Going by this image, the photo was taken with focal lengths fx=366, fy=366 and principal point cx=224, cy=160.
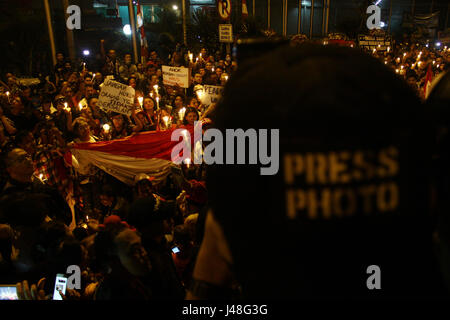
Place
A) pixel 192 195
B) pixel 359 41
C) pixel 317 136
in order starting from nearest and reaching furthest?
pixel 317 136 < pixel 192 195 < pixel 359 41

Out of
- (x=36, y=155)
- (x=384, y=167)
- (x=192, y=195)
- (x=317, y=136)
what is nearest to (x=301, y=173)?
(x=317, y=136)

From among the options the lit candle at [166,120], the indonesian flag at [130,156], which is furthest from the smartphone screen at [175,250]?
the lit candle at [166,120]

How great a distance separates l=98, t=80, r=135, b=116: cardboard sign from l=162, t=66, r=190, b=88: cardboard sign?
2673 mm

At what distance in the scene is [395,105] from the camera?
0.91 meters

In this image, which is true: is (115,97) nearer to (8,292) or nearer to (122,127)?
(122,127)

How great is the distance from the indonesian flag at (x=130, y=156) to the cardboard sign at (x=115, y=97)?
78.1 inches

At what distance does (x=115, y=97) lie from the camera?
7.50 metres

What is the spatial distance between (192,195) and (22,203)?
212 centimetres

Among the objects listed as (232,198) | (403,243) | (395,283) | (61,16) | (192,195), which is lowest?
(192,195)

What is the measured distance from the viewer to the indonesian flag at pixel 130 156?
18.7 feet

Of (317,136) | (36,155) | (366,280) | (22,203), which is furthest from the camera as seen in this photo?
(36,155)

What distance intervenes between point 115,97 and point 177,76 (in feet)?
9.95

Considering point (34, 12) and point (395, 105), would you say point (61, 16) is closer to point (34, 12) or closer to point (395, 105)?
point (34, 12)

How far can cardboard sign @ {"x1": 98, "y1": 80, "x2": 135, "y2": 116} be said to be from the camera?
7438 mm
